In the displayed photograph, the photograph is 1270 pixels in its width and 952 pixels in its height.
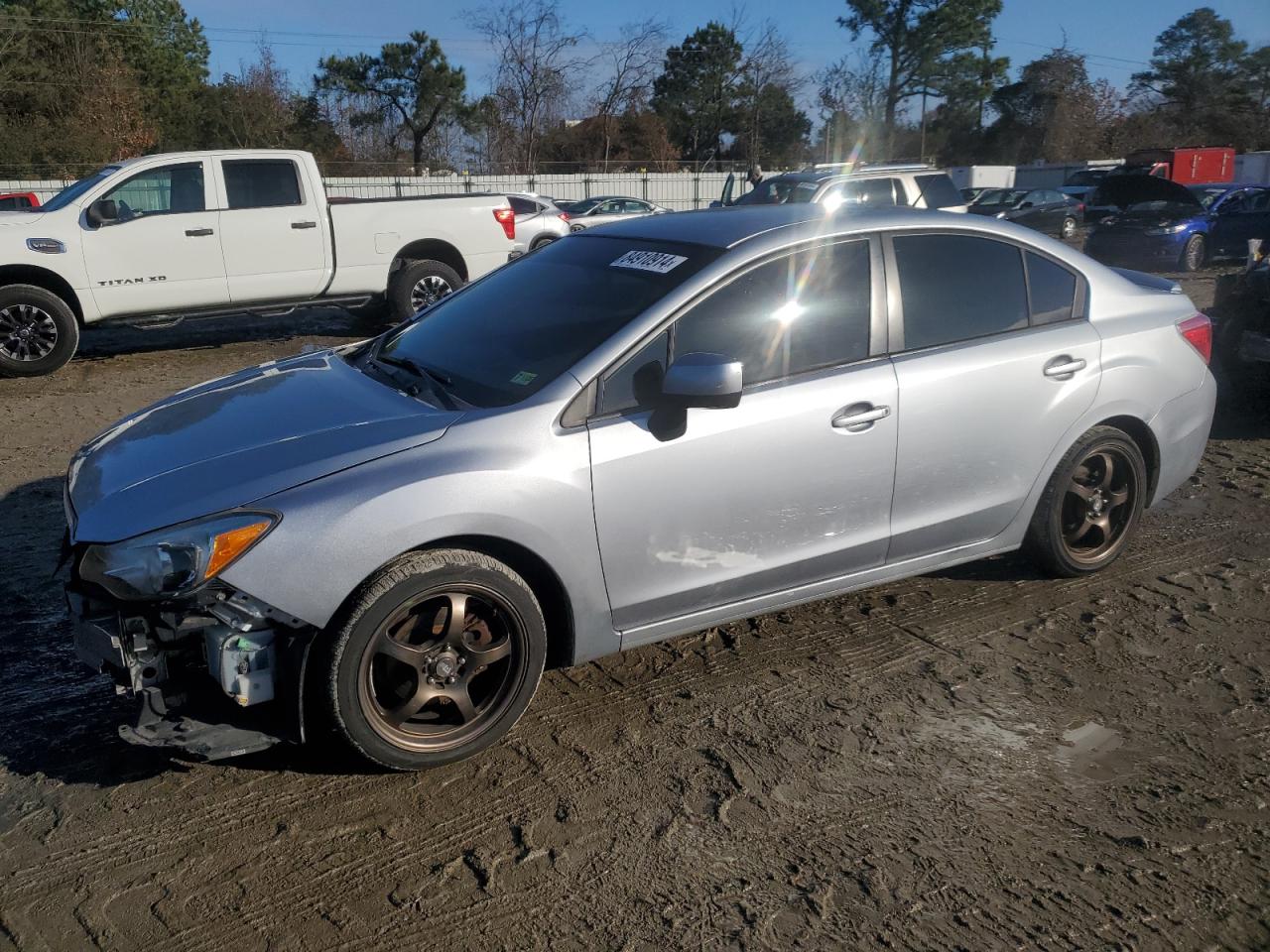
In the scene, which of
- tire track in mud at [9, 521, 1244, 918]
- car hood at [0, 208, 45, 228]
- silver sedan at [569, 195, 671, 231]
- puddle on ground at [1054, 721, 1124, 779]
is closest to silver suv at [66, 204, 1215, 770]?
tire track in mud at [9, 521, 1244, 918]

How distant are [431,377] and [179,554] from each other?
117 cm

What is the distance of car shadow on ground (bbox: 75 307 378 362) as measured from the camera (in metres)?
11.1

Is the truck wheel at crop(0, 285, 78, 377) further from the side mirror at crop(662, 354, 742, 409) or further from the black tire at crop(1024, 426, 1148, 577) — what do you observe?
the black tire at crop(1024, 426, 1148, 577)

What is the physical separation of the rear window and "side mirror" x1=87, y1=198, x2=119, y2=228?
31.2ft

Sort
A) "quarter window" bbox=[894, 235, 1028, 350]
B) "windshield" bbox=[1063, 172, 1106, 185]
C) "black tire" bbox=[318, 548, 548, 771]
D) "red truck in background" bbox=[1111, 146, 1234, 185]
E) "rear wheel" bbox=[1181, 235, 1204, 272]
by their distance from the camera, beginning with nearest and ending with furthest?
"black tire" bbox=[318, 548, 548, 771] → "quarter window" bbox=[894, 235, 1028, 350] → "rear wheel" bbox=[1181, 235, 1204, 272] → "windshield" bbox=[1063, 172, 1106, 185] → "red truck in background" bbox=[1111, 146, 1234, 185]

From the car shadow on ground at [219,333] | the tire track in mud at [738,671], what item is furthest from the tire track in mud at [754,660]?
the car shadow on ground at [219,333]

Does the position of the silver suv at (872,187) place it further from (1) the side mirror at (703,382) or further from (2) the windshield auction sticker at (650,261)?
(1) the side mirror at (703,382)

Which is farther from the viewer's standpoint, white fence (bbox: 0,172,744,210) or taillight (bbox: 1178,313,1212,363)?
white fence (bbox: 0,172,744,210)

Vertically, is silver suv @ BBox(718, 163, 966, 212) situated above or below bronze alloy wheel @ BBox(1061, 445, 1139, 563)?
above

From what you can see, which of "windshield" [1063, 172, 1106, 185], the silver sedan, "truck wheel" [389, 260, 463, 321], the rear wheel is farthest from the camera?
"windshield" [1063, 172, 1106, 185]

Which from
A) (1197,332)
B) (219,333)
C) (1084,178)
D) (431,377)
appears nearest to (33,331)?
(219,333)

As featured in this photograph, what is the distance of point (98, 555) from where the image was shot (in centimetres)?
301

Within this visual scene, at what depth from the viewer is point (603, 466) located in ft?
10.9

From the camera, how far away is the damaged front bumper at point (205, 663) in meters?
2.92
